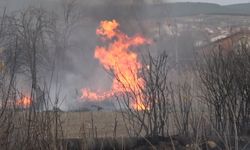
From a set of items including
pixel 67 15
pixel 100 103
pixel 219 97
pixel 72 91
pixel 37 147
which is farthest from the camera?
pixel 67 15

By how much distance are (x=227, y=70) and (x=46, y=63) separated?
30.3 metres

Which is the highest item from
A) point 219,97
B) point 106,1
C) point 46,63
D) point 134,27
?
point 106,1

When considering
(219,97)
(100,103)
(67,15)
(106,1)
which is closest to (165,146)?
(219,97)

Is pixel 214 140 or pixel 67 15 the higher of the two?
pixel 67 15

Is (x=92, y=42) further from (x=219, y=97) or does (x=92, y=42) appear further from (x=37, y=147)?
(x=37, y=147)

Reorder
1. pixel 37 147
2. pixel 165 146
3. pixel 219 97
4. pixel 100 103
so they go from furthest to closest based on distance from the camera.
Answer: pixel 100 103, pixel 219 97, pixel 165 146, pixel 37 147

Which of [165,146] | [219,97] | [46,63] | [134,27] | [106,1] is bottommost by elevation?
[165,146]

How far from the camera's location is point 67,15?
4819cm

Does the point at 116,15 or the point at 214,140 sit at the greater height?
the point at 116,15

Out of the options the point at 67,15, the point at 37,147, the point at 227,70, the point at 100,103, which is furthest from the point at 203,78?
the point at 67,15

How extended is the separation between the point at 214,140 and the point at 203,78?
2.33 metres

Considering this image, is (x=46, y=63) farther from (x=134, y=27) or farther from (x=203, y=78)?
(x=203, y=78)

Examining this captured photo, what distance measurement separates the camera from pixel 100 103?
121 feet

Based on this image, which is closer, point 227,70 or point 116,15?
point 227,70
